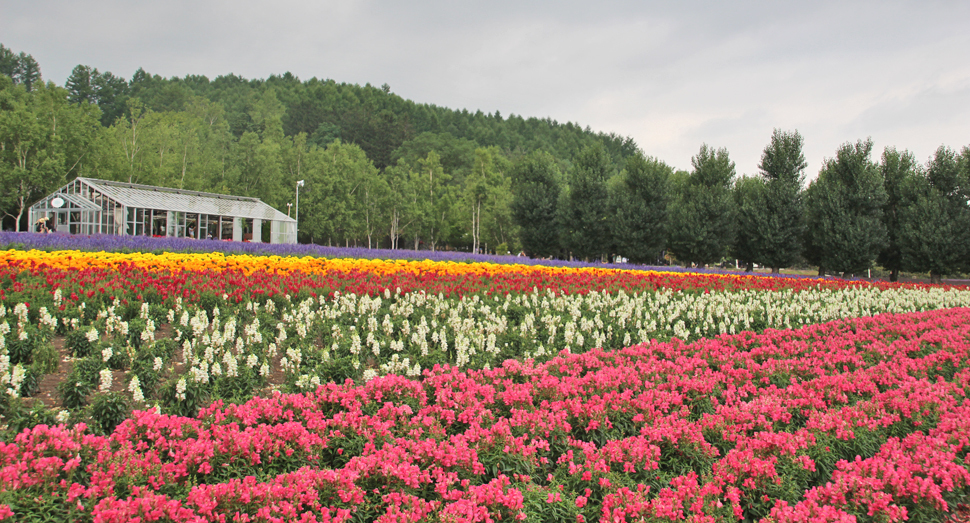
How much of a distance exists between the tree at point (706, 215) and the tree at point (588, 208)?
186 inches

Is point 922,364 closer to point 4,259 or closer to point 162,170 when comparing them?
point 4,259

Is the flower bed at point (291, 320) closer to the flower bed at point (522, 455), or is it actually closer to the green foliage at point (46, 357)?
the green foliage at point (46, 357)

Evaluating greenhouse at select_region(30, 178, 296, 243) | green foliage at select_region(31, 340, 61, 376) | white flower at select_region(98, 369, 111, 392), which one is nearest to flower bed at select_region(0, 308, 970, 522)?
white flower at select_region(98, 369, 111, 392)

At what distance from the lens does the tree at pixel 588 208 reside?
38.5m

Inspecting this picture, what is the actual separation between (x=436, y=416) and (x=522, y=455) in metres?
0.97

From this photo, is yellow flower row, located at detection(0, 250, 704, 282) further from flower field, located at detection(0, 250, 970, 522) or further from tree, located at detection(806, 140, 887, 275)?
tree, located at detection(806, 140, 887, 275)

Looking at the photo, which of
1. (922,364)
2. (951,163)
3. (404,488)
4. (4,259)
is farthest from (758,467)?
(951,163)

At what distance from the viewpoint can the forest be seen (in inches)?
1283

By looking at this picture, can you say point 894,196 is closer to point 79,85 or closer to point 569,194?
point 569,194

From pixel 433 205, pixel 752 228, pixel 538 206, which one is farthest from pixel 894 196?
pixel 433 205

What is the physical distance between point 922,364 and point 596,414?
17.6ft

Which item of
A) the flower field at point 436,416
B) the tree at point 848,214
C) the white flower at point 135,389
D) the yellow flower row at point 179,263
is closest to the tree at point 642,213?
the tree at point 848,214

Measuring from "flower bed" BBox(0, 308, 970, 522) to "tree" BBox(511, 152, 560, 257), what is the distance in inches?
1438

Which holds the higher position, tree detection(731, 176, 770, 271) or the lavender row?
tree detection(731, 176, 770, 271)
